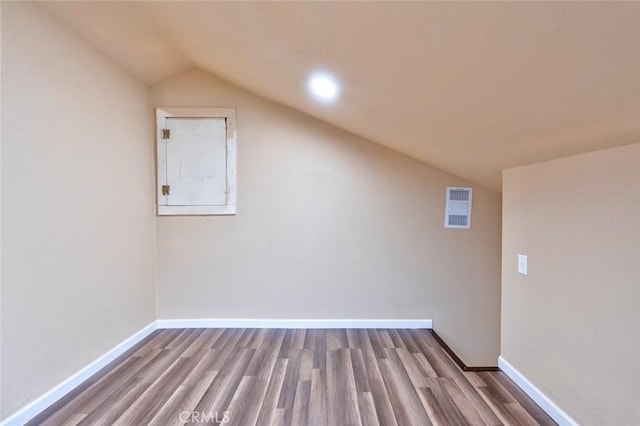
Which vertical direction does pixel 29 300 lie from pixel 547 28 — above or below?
below

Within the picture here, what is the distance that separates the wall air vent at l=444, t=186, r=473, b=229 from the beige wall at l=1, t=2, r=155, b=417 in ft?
9.84

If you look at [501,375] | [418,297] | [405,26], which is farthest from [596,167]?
[418,297]

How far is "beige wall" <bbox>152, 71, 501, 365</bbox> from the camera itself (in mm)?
2824

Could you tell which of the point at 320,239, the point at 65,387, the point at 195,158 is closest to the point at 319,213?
the point at 320,239

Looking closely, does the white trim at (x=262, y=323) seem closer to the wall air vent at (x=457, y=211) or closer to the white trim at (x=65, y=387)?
the white trim at (x=65, y=387)

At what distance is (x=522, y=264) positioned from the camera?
189 centimetres

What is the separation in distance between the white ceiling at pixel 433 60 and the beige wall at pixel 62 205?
0.95ft

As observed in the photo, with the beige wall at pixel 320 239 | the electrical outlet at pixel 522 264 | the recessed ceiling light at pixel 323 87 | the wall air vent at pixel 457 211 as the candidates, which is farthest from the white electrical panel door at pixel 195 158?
the electrical outlet at pixel 522 264

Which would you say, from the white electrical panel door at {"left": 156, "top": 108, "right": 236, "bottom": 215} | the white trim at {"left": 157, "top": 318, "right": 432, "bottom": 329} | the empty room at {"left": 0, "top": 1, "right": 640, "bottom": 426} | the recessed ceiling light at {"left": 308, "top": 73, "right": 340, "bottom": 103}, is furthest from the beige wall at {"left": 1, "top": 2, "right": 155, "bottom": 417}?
the recessed ceiling light at {"left": 308, "top": 73, "right": 340, "bottom": 103}

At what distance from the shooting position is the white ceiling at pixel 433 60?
0.91 metres

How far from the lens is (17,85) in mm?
1551

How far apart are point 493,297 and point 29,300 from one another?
3.73m

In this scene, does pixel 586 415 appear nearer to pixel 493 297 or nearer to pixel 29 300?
pixel 493 297

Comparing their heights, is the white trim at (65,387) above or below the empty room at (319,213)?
below
